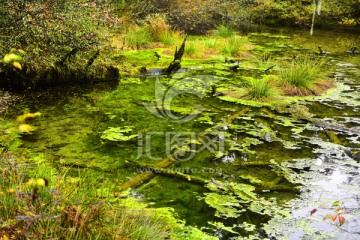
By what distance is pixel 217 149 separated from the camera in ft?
16.1

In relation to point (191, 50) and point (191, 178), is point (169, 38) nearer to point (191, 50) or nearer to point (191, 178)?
point (191, 50)

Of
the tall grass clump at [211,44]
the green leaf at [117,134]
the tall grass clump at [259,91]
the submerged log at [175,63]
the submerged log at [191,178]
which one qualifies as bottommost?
the submerged log at [191,178]

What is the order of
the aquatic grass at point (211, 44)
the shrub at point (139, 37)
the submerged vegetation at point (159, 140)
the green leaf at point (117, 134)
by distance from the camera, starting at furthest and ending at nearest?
the aquatic grass at point (211, 44) → the shrub at point (139, 37) → the green leaf at point (117, 134) → the submerged vegetation at point (159, 140)

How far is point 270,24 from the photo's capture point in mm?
19969

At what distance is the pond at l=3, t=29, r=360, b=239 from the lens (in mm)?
3541

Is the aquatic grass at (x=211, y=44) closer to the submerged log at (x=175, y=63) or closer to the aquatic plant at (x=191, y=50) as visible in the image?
the aquatic plant at (x=191, y=50)

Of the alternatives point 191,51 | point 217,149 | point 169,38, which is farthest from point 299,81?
point 169,38

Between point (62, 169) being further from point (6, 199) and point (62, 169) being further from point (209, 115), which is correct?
point (209, 115)

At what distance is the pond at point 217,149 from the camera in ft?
11.6

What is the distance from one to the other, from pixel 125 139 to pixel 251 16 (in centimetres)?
1673

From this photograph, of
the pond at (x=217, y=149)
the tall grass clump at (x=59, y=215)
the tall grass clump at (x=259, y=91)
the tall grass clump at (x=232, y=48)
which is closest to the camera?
the tall grass clump at (x=59, y=215)

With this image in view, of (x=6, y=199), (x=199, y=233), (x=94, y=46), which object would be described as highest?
(x=94, y=46)

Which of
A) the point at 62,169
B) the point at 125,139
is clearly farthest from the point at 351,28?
the point at 62,169

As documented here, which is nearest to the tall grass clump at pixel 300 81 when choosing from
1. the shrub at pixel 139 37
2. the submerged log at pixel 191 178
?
the submerged log at pixel 191 178
